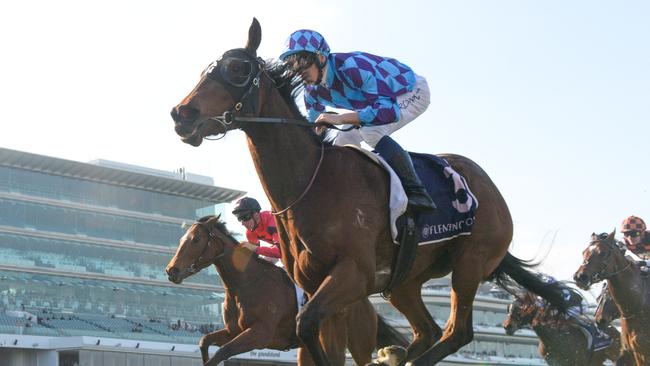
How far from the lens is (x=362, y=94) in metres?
7.21

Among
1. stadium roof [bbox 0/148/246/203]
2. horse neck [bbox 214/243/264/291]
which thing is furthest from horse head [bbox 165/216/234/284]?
stadium roof [bbox 0/148/246/203]

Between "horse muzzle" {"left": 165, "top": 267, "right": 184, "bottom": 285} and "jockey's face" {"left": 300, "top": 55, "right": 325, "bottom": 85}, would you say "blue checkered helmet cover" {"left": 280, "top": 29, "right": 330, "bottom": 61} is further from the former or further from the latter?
"horse muzzle" {"left": 165, "top": 267, "right": 184, "bottom": 285}

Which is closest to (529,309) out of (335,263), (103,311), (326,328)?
(326,328)

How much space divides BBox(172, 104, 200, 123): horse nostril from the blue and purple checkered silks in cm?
104

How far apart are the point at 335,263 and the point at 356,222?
0.97 ft

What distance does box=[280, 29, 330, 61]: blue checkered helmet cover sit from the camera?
7020 millimetres

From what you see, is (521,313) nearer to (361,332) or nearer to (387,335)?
(387,335)

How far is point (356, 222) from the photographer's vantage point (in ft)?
22.1

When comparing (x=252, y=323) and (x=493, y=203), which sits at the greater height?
(x=493, y=203)

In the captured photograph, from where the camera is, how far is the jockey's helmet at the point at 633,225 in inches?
557

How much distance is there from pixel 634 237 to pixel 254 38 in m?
8.80

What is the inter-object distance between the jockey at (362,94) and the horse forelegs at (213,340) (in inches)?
202

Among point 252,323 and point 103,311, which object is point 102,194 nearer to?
point 103,311

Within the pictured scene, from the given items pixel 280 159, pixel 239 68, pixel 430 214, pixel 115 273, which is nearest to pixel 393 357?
pixel 430 214
